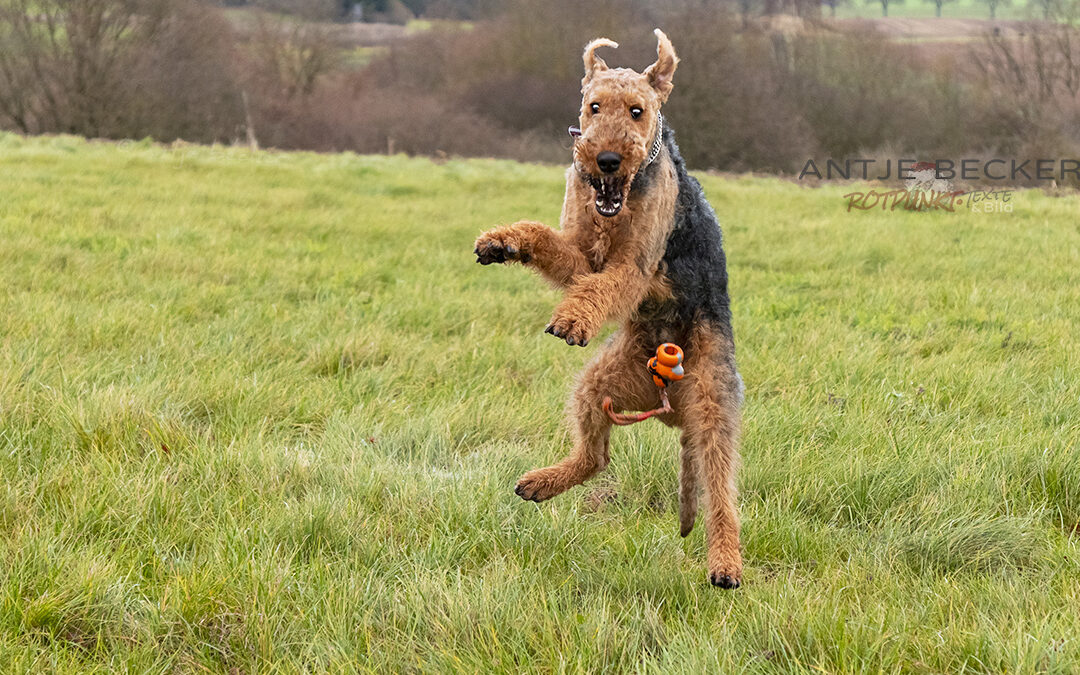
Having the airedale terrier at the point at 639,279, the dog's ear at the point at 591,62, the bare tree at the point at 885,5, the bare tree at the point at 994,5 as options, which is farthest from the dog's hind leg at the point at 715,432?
the bare tree at the point at 885,5

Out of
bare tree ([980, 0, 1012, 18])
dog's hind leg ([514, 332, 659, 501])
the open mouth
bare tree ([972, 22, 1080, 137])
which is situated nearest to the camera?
the open mouth

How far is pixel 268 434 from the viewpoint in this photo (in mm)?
3992

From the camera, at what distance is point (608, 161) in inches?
73.7

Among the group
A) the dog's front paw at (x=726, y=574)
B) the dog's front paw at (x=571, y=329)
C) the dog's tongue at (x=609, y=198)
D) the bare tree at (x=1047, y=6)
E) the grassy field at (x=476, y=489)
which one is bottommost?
the grassy field at (x=476, y=489)

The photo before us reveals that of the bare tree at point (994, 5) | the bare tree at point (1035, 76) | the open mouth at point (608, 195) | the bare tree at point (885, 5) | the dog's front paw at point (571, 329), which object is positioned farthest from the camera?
the bare tree at point (885, 5)

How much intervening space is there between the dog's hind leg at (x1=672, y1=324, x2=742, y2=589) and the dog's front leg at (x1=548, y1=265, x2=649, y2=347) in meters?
0.35

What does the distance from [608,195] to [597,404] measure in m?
0.75

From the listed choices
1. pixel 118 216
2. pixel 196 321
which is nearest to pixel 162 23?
pixel 118 216

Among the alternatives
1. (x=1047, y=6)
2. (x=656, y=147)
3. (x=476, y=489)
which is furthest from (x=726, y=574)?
(x=1047, y=6)

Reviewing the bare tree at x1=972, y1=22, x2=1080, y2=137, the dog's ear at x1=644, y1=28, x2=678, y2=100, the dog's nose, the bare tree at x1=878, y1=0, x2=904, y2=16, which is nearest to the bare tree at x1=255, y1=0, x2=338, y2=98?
the bare tree at x1=878, y1=0, x2=904, y2=16

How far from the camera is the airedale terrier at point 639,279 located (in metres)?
1.95

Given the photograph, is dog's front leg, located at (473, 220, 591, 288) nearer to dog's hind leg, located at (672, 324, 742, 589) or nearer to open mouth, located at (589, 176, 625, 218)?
open mouth, located at (589, 176, 625, 218)

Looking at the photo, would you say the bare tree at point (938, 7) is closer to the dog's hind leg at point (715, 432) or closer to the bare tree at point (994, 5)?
the bare tree at point (994, 5)

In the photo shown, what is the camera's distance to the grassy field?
237 centimetres
